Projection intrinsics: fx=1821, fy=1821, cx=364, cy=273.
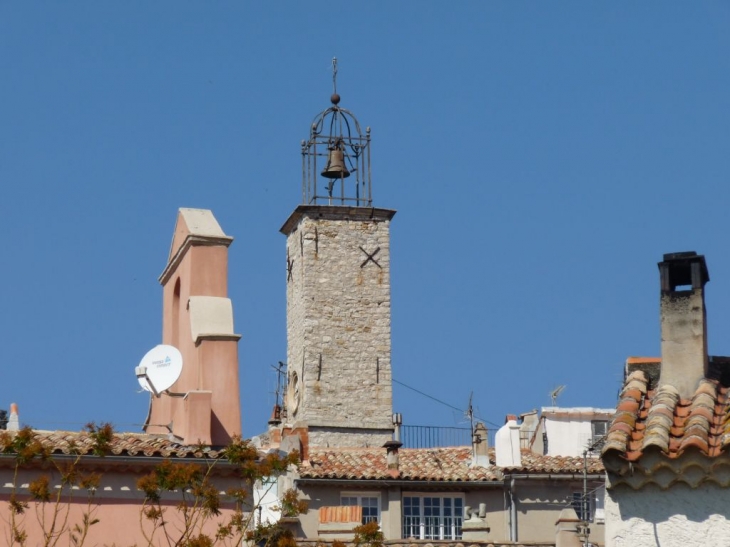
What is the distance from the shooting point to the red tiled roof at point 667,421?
12820mm

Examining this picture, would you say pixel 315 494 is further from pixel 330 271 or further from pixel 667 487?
pixel 667 487

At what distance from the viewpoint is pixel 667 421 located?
13203 millimetres

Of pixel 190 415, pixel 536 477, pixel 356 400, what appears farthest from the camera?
pixel 356 400

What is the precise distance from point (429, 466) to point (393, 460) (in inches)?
38.7

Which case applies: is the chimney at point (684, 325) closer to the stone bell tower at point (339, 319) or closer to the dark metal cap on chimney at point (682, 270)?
the dark metal cap on chimney at point (682, 270)

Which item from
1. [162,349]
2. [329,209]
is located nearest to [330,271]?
[329,209]

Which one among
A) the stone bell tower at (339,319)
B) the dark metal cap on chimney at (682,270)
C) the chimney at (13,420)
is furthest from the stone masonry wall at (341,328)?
the dark metal cap on chimney at (682,270)

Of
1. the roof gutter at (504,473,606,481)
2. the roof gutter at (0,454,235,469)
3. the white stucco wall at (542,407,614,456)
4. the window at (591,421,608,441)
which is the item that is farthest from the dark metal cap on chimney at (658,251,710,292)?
the window at (591,421,608,441)

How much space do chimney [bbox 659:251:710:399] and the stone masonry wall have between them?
127 feet

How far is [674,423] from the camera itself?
1329 centimetres

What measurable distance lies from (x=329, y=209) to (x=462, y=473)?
1718 centimetres

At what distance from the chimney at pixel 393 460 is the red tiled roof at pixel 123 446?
19208 millimetres

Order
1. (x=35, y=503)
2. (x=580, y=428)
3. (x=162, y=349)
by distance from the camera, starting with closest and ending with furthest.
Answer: (x=35, y=503)
(x=162, y=349)
(x=580, y=428)

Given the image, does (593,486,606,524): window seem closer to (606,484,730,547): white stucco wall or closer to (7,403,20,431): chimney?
(7,403,20,431): chimney
